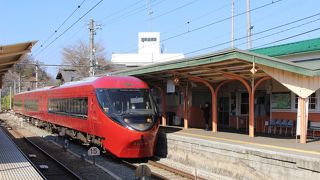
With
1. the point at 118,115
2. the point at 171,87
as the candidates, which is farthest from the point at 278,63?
the point at 171,87

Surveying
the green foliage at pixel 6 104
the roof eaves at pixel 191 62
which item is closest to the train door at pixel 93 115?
the roof eaves at pixel 191 62

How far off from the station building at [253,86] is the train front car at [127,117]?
179 cm

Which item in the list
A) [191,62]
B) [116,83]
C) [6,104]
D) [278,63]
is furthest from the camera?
[6,104]

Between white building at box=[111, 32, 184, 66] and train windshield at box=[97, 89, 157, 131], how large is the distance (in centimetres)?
7084

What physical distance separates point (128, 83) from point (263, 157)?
21.5 ft

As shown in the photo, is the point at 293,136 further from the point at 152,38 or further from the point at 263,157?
the point at 152,38

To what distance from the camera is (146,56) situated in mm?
96125

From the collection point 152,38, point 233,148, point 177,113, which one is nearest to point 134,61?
point 152,38

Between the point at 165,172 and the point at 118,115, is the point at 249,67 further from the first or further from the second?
the point at 118,115

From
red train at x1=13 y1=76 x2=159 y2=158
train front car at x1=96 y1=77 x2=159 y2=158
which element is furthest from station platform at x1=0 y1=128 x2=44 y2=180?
train front car at x1=96 y1=77 x2=159 y2=158

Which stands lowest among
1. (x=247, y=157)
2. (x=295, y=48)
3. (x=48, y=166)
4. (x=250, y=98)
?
(x=48, y=166)

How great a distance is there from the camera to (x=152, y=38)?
110 meters

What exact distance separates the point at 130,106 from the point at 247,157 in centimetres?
508

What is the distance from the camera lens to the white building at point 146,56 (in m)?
91.9
